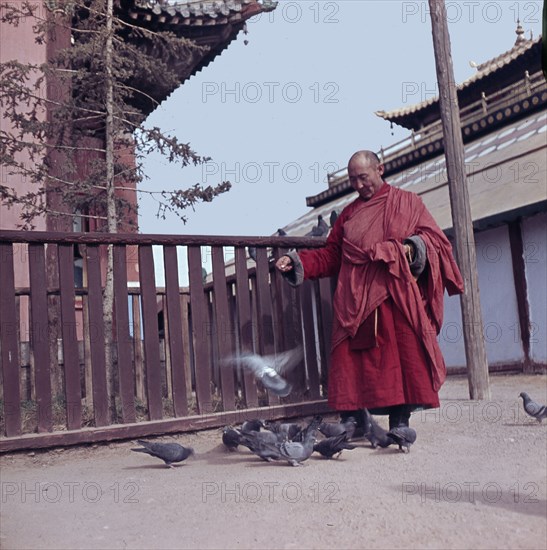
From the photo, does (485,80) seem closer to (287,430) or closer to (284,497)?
(287,430)

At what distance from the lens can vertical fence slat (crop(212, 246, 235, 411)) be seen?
196 inches

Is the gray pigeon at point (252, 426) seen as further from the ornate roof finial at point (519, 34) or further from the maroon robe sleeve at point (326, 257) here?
the ornate roof finial at point (519, 34)

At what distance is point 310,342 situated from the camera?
523 centimetres

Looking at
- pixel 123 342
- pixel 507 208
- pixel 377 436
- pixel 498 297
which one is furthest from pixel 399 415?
pixel 498 297

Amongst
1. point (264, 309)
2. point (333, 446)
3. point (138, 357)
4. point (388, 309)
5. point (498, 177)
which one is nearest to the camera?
point (333, 446)

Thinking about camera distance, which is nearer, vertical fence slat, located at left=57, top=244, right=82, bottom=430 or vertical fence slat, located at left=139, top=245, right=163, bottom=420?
vertical fence slat, located at left=57, top=244, right=82, bottom=430

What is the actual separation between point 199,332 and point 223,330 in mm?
167

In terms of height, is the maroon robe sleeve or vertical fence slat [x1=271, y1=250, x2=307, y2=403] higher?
the maroon robe sleeve

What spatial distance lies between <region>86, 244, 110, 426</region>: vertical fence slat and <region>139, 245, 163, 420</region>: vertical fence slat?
0.89ft

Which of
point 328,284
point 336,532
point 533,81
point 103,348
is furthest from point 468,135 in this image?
point 336,532

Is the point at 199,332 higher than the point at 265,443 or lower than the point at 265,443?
higher

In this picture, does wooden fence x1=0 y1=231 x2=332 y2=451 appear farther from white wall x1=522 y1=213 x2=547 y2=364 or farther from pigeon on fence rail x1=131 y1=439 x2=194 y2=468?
white wall x1=522 y1=213 x2=547 y2=364

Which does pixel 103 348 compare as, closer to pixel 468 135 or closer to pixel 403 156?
pixel 468 135

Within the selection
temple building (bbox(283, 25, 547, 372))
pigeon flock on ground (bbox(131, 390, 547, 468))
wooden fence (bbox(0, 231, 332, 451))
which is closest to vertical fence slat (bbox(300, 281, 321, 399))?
wooden fence (bbox(0, 231, 332, 451))
